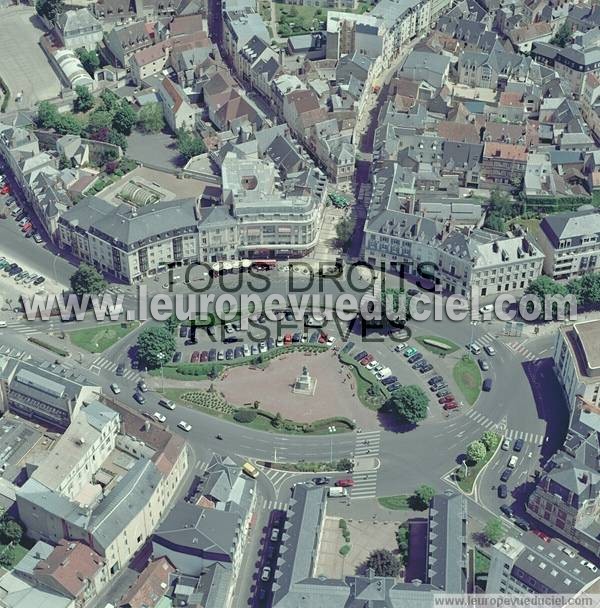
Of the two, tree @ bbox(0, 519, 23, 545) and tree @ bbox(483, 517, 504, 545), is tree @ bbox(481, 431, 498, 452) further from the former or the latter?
tree @ bbox(0, 519, 23, 545)

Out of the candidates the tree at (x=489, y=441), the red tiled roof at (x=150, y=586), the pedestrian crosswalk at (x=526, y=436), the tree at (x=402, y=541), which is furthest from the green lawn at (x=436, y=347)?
the red tiled roof at (x=150, y=586)

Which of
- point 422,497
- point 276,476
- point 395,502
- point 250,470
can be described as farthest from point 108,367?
point 422,497

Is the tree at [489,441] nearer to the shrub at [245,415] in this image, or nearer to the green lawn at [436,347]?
the green lawn at [436,347]

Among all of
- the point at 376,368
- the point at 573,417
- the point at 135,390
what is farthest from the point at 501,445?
the point at 135,390

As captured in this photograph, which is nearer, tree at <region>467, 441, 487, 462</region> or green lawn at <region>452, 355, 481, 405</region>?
tree at <region>467, 441, 487, 462</region>

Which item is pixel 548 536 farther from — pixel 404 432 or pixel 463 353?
pixel 463 353

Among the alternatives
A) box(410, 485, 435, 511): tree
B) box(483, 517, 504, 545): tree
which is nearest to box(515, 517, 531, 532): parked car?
box(483, 517, 504, 545): tree

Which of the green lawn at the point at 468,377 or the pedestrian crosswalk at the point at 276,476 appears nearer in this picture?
the pedestrian crosswalk at the point at 276,476
